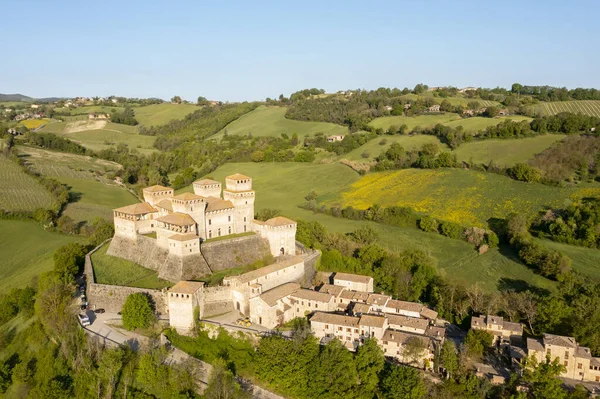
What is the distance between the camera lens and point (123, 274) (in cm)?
4106

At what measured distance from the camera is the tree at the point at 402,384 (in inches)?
1132

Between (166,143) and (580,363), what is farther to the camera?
(166,143)

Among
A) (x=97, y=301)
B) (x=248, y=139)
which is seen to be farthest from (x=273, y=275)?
(x=248, y=139)

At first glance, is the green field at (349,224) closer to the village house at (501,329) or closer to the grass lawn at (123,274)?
the village house at (501,329)

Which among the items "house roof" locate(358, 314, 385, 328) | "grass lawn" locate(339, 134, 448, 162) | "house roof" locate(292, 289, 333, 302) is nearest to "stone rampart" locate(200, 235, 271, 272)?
"house roof" locate(292, 289, 333, 302)

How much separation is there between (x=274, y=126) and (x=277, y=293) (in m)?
82.1

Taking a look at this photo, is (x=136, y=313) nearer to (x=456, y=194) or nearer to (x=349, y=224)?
(x=349, y=224)

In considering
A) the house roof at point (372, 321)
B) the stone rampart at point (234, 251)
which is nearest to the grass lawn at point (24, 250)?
the stone rampart at point (234, 251)

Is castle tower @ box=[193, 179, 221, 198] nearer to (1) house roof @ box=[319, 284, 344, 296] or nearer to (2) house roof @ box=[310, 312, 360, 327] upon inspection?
(1) house roof @ box=[319, 284, 344, 296]

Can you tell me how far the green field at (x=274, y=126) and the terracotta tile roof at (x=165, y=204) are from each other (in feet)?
204

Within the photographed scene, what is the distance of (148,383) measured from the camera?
31.3 m

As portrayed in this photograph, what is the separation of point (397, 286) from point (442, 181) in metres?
28.3

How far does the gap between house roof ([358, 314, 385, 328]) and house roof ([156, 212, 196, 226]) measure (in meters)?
16.5

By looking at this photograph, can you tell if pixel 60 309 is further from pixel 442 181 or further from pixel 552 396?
pixel 442 181
